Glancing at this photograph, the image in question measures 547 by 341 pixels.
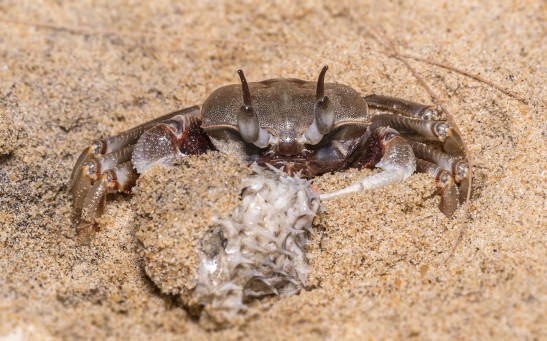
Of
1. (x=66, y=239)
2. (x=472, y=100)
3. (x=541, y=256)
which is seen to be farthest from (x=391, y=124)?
(x=66, y=239)

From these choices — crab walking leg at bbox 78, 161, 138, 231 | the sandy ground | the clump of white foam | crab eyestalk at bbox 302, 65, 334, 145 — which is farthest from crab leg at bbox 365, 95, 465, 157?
crab walking leg at bbox 78, 161, 138, 231

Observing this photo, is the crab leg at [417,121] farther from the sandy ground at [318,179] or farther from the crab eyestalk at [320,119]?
the crab eyestalk at [320,119]

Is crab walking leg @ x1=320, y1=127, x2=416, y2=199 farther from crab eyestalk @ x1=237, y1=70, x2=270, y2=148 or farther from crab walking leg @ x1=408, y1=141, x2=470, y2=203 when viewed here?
crab eyestalk @ x1=237, y1=70, x2=270, y2=148

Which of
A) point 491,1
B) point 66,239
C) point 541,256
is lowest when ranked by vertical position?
point 66,239

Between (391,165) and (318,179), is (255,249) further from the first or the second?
(391,165)

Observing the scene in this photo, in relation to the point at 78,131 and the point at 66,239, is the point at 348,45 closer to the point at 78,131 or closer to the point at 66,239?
the point at 78,131

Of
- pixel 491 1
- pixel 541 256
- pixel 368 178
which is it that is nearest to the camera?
pixel 541 256
